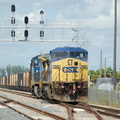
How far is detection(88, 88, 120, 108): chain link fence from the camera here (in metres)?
22.6

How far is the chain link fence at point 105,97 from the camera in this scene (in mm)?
22641

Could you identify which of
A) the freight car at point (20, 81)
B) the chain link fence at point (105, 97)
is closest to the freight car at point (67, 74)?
the chain link fence at point (105, 97)

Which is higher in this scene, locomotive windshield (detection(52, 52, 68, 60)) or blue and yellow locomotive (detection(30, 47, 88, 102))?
locomotive windshield (detection(52, 52, 68, 60))

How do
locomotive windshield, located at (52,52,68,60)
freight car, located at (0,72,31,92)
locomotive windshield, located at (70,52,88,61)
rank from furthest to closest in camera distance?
freight car, located at (0,72,31,92) < locomotive windshield, located at (70,52,88,61) < locomotive windshield, located at (52,52,68,60)

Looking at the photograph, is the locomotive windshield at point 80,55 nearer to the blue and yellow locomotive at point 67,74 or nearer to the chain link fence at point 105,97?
the blue and yellow locomotive at point 67,74

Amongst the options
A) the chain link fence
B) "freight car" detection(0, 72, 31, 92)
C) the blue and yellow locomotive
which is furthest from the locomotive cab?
"freight car" detection(0, 72, 31, 92)

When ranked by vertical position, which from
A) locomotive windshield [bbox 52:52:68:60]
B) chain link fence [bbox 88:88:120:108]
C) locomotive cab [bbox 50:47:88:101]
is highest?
locomotive windshield [bbox 52:52:68:60]

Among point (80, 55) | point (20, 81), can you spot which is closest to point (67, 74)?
point (80, 55)

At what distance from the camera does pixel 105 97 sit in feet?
81.2

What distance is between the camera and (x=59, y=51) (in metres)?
22.2

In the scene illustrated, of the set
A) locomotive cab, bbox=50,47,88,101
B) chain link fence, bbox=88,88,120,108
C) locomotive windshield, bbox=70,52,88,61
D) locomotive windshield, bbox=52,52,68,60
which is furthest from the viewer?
chain link fence, bbox=88,88,120,108

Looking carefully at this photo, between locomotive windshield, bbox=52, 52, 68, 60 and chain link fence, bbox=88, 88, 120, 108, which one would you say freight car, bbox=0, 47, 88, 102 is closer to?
locomotive windshield, bbox=52, 52, 68, 60

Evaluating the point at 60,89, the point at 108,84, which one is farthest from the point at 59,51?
the point at 108,84

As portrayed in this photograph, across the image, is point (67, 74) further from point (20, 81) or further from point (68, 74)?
point (20, 81)
